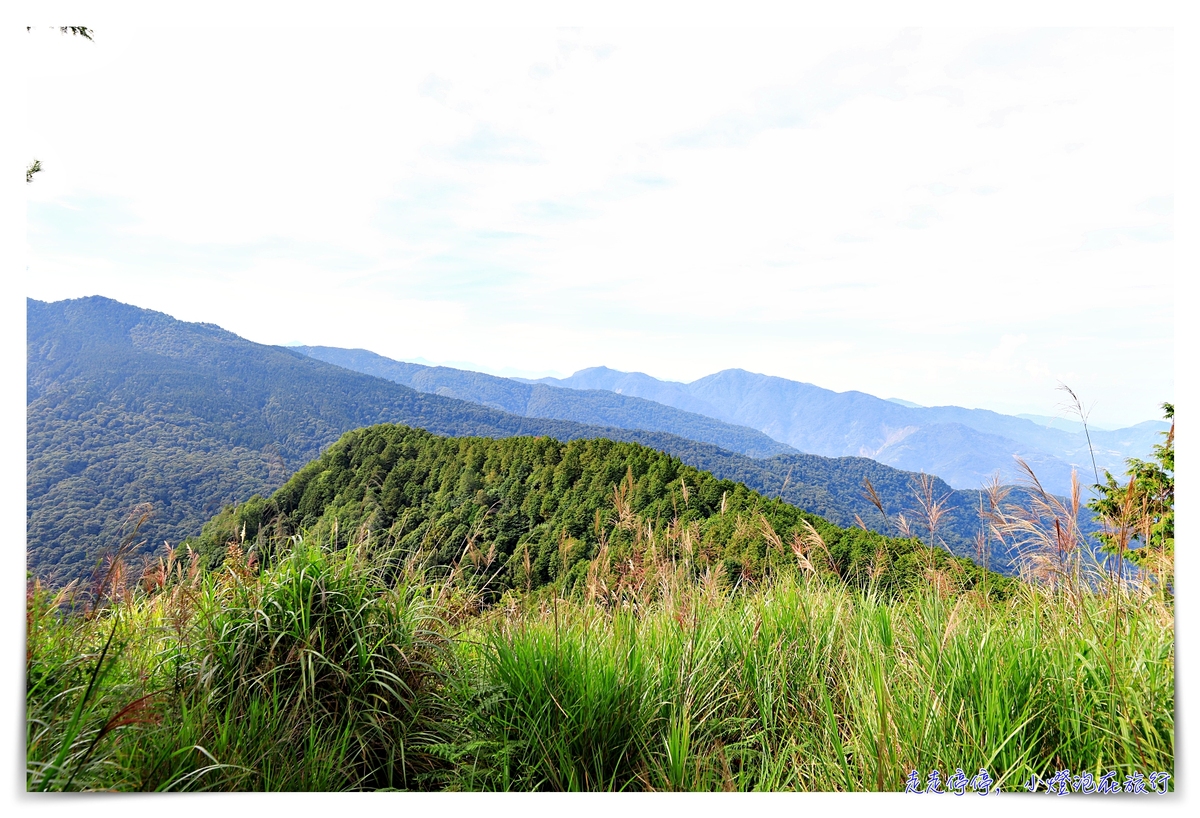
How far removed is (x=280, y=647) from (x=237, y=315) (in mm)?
3806

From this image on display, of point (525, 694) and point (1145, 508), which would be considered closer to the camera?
point (525, 694)

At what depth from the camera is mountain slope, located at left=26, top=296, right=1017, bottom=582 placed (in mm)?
2594

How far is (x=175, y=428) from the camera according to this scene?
9.11 metres

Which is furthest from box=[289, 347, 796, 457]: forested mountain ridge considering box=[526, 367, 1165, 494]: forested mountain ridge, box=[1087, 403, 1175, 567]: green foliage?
box=[1087, 403, 1175, 567]: green foliage

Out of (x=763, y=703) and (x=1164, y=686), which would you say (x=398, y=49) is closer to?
(x=763, y=703)

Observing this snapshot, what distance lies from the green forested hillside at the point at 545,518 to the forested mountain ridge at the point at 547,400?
32.1ft

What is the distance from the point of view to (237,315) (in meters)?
4.86

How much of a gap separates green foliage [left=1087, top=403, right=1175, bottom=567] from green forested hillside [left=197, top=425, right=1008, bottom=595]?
2.13 ft

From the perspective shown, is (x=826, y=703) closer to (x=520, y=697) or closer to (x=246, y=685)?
(x=520, y=697)

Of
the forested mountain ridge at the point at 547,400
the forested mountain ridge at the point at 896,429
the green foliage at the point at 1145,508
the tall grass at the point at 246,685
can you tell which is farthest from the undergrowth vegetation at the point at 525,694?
the forested mountain ridge at the point at 547,400

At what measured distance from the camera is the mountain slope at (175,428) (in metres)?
2.59

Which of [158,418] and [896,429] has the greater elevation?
[896,429]

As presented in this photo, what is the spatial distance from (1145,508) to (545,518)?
3683 millimetres

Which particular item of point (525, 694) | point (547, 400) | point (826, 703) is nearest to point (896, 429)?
point (547, 400)
